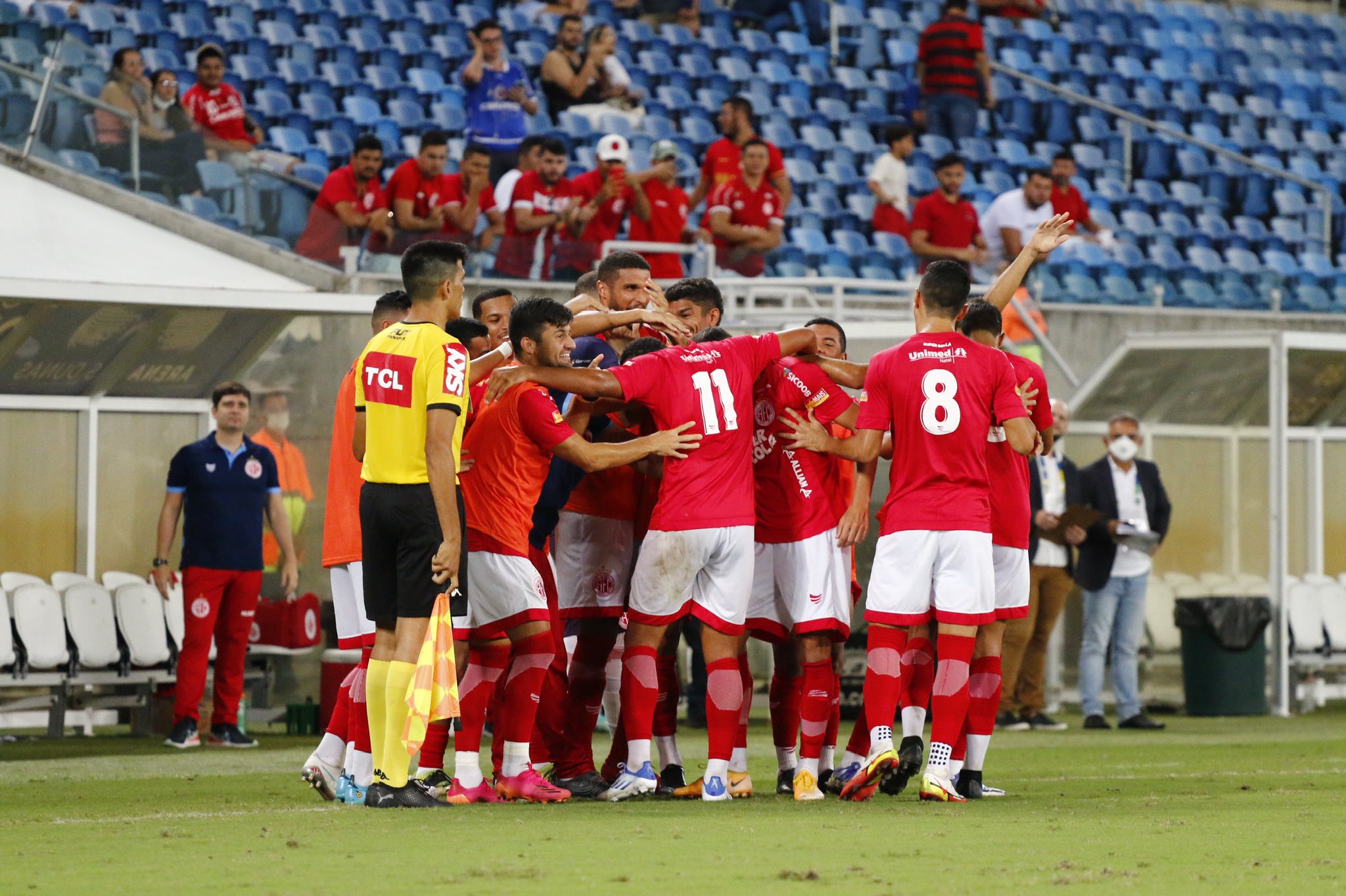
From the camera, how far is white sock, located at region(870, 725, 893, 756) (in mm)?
7281

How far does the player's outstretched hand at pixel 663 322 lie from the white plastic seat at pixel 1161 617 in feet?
26.4

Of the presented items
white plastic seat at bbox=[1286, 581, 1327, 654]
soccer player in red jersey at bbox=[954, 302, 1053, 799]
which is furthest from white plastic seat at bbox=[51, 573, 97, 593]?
white plastic seat at bbox=[1286, 581, 1327, 654]

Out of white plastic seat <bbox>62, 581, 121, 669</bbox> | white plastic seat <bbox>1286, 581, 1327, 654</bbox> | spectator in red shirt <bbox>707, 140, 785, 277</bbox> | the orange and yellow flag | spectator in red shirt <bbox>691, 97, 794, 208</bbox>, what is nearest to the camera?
the orange and yellow flag

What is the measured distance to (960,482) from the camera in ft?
24.5

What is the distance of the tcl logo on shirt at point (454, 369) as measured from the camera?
692 cm

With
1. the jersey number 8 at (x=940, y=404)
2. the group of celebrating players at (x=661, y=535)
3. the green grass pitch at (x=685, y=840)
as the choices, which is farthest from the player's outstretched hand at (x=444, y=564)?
the jersey number 8 at (x=940, y=404)

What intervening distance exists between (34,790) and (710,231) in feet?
26.2

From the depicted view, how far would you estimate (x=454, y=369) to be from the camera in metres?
6.95

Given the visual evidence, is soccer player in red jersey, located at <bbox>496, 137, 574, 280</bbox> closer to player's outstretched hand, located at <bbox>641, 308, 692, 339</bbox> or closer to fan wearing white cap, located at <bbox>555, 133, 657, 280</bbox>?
fan wearing white cap, located at <bbox>555, 133, 657, 280</bbox>

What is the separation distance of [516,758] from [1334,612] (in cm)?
916

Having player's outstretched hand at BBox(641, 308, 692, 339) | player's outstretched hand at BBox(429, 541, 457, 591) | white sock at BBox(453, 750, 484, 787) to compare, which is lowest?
white sock at BBox(453, 750, 484, 787)

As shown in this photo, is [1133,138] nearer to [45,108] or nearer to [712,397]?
[45,108]

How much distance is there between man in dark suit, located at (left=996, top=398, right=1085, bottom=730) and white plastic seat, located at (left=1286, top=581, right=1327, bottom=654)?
228 cm

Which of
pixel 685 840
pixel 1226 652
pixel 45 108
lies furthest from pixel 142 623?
pixel 1226 652
